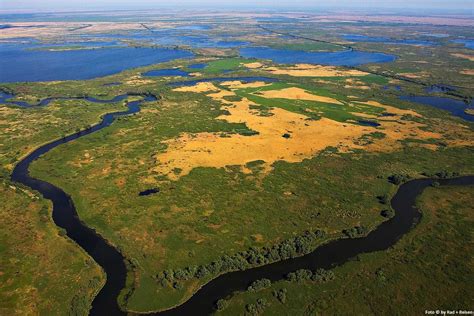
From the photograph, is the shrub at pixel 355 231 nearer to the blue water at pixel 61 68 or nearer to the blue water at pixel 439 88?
the blue water at pixel 439 88

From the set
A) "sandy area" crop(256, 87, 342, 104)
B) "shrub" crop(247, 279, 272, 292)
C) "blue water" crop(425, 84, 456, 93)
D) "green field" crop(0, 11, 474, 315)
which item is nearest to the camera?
"green field" crop(0, 11, 474, 315)

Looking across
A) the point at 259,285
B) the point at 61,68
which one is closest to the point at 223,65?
the point at 61,68

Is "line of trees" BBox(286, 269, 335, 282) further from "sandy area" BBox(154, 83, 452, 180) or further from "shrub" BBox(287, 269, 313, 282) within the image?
"sandy area" BBox(154, 83, 452, 180)

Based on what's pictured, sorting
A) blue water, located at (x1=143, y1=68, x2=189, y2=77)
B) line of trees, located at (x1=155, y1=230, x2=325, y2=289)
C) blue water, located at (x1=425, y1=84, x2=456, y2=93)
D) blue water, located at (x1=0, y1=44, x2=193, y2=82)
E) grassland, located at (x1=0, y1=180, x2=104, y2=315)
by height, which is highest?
line of trees, located at (x1=155, y1=230, x2=325, y2=289)

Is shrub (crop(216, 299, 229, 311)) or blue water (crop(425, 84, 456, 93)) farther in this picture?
blue water (crop(425, 84, 456, 93))

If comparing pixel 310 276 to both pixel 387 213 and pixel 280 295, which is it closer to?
pixel 280 295

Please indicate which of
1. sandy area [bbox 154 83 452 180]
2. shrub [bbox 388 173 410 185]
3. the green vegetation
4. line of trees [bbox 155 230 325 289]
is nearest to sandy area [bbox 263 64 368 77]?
the green vegetation

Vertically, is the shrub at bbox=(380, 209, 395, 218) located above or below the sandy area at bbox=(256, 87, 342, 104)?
above
